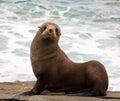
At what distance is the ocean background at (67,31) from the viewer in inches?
412


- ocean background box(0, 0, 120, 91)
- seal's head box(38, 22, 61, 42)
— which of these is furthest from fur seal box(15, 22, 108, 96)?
ocean background box(0, 0, 120, 91)

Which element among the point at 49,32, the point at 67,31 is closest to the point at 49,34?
the point at 49,32

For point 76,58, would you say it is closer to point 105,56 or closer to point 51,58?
point 105,56

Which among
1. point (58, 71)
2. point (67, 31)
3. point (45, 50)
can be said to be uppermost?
point (45, 50)

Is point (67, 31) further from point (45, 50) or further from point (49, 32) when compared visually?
point (49, 32)

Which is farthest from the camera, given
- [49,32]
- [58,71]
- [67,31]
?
[67,31]

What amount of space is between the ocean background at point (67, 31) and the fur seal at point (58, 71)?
3759 millimetres

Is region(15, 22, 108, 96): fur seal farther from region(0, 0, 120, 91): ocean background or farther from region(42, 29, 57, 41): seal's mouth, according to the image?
region(0, 0, 120, 91): ocean background

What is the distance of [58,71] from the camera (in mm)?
5227

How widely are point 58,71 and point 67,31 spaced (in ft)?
31.7

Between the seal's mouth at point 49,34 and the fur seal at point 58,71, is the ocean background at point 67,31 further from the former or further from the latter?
the seal's mouth at point 49,34

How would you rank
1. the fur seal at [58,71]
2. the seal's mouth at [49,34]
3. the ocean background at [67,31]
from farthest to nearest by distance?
1. the ocean background at [67,31]
2. the fur seal at [58,71]
3. the seal's mouth at [49,34]

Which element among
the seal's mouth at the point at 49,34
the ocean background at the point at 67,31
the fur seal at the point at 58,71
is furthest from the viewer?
the ocean background at the point at 67,31

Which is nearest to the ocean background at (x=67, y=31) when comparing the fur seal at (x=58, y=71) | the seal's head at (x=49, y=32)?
the fur seal at (x=58, y=71)
